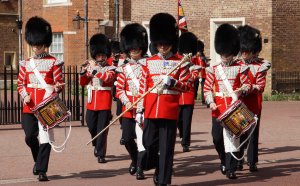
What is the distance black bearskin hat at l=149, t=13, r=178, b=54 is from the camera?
888 cm

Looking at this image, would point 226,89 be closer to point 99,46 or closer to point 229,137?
point 229,137

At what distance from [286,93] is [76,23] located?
10086 mm

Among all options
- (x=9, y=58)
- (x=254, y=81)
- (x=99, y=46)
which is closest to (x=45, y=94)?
(x=99, y=46)

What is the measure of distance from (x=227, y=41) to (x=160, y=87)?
180 cm

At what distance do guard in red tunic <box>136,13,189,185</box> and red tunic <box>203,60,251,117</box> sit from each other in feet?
3.43

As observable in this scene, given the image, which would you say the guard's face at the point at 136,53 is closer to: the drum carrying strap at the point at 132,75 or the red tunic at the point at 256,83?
the drum carrying strap at the point at 132,75

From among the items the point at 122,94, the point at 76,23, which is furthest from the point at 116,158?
the point at 76,23

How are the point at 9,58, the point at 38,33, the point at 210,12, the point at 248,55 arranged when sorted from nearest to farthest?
1. the point at 38,33
2. the point at 248,55
3. the point at 210,12
4. the point at 9,58

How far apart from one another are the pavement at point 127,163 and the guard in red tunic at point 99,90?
39 centimetres

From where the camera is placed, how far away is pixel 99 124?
1140 cm

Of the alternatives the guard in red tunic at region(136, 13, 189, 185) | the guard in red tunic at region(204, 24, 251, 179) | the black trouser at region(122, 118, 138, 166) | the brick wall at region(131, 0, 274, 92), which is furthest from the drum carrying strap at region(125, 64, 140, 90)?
the brick wall at region(131, 0, 274, 92)

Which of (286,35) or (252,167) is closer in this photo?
(252,167)

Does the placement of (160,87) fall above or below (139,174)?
above

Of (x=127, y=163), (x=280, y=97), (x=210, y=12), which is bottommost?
(x=127, y=163)
